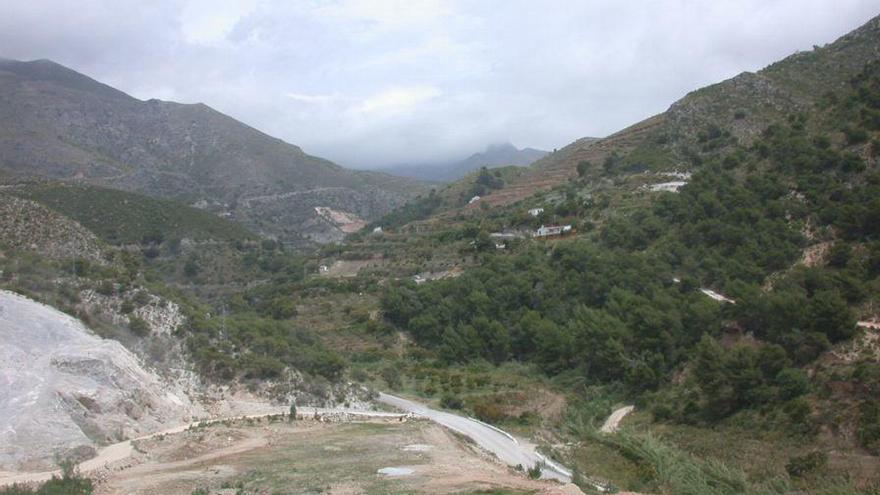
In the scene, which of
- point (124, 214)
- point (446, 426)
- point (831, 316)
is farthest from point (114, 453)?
point (124, 214)

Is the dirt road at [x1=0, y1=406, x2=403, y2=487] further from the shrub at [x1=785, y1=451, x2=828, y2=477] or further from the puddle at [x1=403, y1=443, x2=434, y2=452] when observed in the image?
the shrub at [x1=785, y1=451, x2=828, y2=477]

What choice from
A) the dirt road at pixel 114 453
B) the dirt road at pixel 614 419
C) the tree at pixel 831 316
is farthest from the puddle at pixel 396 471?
the tree at pixel 831 316

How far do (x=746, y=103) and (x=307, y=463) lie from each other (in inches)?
2155

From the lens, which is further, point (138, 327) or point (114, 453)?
point (138, 327)

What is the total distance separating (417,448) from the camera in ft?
69.9

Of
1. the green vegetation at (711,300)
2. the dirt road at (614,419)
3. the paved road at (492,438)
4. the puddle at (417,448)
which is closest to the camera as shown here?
the puddle at (417,448)

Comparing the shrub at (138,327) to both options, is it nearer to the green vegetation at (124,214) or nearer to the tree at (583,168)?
the green vegetation at (124,214)

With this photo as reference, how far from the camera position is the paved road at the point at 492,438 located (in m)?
22.4

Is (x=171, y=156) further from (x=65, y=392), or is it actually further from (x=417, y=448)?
(x=417, y=448)

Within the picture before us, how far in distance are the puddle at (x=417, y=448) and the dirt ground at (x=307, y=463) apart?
0.03 m

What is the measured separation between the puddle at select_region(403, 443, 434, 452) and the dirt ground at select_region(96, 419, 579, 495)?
0.03 meters

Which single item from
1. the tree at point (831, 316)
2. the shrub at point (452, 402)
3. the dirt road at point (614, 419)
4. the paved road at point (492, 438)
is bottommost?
the dirt road at point (614, 419)

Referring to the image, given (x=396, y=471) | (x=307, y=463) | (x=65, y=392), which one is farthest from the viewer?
(x=65, y=392)

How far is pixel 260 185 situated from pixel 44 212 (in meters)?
74.3
